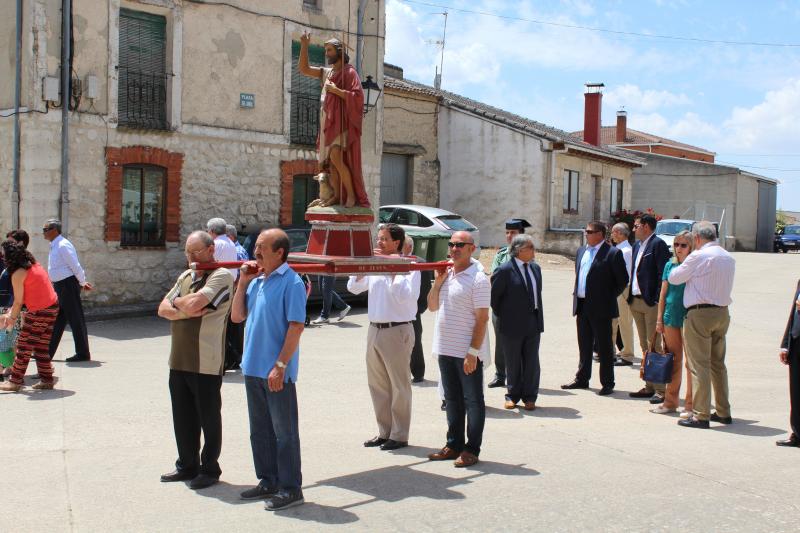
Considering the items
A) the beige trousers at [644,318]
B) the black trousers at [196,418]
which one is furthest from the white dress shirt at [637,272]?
the black trousers at [196,418]

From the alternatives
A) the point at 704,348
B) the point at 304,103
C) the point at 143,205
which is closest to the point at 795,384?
the point at 704,348

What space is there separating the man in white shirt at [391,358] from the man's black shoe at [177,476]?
163cm

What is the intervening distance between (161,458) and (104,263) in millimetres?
9645

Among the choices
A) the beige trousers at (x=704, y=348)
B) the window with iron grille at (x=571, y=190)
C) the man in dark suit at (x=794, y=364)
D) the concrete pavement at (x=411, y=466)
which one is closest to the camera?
the concrete pavement at (x=411, y=466)

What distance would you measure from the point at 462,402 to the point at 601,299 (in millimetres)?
3414

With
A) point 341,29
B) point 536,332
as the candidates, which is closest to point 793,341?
point 536,332

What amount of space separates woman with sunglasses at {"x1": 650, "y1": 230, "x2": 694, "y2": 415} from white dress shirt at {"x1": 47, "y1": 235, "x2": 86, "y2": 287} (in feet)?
22.4

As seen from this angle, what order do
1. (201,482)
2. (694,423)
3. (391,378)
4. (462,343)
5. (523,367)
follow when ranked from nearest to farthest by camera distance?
(201,482)
(462,343)
(391,378)
(694,423)
(523,367)

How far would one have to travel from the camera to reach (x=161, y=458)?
22.6ft

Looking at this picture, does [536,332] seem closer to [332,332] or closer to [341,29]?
[332,332]

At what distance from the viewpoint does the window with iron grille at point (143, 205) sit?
16.3m

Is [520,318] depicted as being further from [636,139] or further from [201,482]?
[636,139]

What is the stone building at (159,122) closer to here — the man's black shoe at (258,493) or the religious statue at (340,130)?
the religious statue at (340,130)

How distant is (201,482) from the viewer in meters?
6.12
